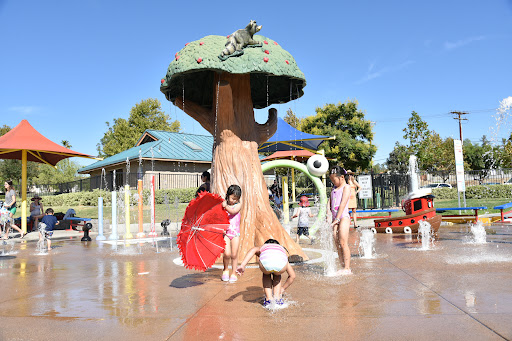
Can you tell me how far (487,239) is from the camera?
9.03 m

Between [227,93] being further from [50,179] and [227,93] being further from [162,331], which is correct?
[50,179]

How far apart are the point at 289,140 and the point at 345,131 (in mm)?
17945

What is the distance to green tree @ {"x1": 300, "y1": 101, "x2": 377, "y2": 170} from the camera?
102 ft

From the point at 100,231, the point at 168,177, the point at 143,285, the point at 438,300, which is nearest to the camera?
the point at 438,300

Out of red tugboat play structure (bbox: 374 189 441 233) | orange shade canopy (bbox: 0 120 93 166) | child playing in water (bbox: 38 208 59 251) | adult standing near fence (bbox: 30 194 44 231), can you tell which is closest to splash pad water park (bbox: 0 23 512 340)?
child playing in water (bbox: 38 208 59 251)

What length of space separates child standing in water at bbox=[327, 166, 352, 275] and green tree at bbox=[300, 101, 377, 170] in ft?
81.4

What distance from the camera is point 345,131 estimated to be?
104ft

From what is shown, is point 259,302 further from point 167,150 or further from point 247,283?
point 167,150

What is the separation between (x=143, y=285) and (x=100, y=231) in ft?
25.6

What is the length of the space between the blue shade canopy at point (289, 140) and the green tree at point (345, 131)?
14.0m

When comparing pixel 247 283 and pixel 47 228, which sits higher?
pixel 47 228

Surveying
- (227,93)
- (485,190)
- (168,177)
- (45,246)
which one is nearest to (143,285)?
(227,93)

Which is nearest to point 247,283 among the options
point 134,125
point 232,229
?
point 232,229

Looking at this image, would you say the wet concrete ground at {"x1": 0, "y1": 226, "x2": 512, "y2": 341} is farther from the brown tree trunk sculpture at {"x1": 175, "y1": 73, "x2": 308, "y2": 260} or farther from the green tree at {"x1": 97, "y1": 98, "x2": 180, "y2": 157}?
the green tree at {"x1": 97, "y1": 98, "x2": 180, "y2": 157}
